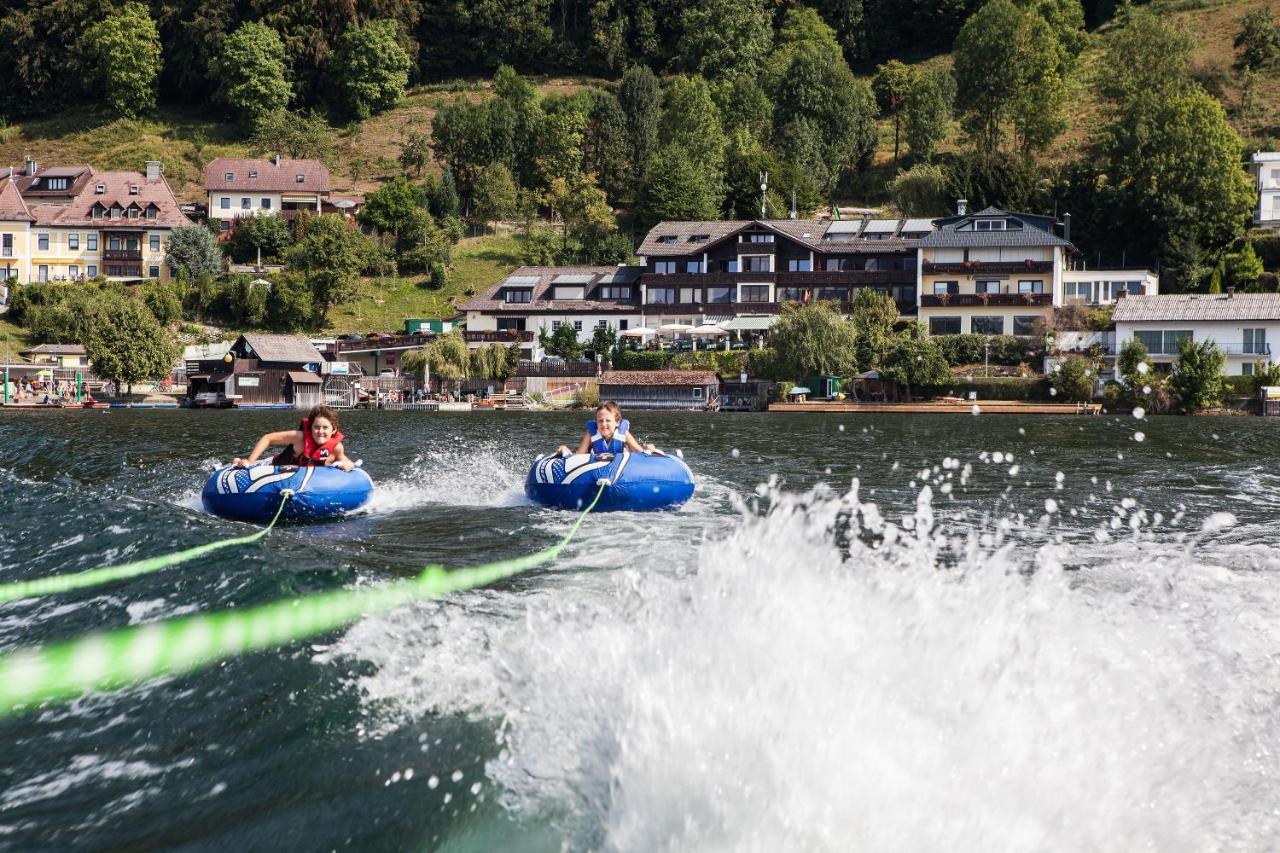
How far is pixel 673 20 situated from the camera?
148250 mm

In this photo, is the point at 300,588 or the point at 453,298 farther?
the point at 453,298

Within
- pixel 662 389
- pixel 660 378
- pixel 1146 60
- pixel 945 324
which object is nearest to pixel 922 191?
pixel 945 324

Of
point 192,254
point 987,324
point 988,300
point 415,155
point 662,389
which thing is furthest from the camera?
point 415,155

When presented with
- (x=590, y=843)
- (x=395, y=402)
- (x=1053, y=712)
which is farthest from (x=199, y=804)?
(x=395, y=402)

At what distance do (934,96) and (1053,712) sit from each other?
111194 millimetres

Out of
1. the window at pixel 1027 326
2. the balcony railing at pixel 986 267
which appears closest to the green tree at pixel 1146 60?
the balcony railing at pixel 986 267

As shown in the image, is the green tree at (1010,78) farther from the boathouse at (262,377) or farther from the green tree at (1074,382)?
the boathouse at (262,377)

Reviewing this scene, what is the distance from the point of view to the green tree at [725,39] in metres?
136

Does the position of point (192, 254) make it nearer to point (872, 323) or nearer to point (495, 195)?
point (495, 195)

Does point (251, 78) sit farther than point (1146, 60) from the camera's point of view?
Yes

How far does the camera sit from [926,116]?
366ft

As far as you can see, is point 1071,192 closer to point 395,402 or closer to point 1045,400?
point 1045,400

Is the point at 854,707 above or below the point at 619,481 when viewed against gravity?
below

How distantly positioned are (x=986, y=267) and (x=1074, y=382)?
19.5 m
